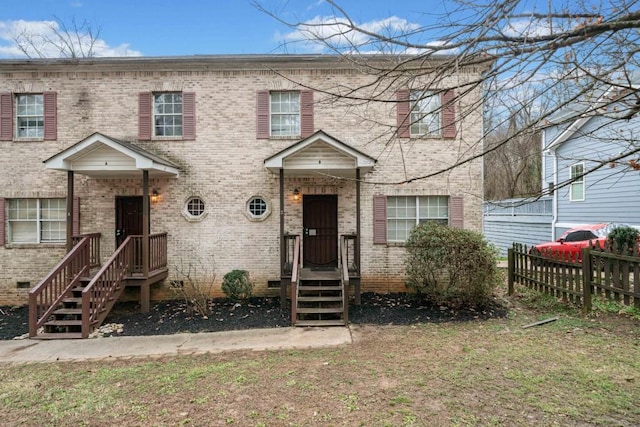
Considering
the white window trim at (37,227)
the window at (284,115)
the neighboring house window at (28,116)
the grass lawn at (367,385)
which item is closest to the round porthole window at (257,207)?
the window at (284,115)

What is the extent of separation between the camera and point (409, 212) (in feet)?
32.2

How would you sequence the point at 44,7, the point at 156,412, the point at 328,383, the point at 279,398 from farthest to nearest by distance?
the point at 44,7 < the point at 328,383 < the point at 279,398 < the point at 156,412

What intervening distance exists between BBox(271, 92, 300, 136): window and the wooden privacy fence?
7.03m

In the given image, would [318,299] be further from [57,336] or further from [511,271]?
[511,271]

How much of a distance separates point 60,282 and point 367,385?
24.4ft

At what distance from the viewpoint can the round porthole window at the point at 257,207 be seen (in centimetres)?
962

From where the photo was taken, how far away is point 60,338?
6848mm

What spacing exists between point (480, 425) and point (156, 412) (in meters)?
→ 3.36

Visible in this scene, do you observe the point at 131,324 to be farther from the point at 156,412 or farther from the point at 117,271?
the point at 156,412

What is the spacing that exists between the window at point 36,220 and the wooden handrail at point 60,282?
1.72 m

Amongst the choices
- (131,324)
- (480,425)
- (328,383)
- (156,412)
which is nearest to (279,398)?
(328,383)

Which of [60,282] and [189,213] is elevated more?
[189,213]

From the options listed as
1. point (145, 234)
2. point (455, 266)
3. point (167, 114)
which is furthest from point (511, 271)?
point (167, 114)

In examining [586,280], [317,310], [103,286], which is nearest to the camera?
[586,280]
